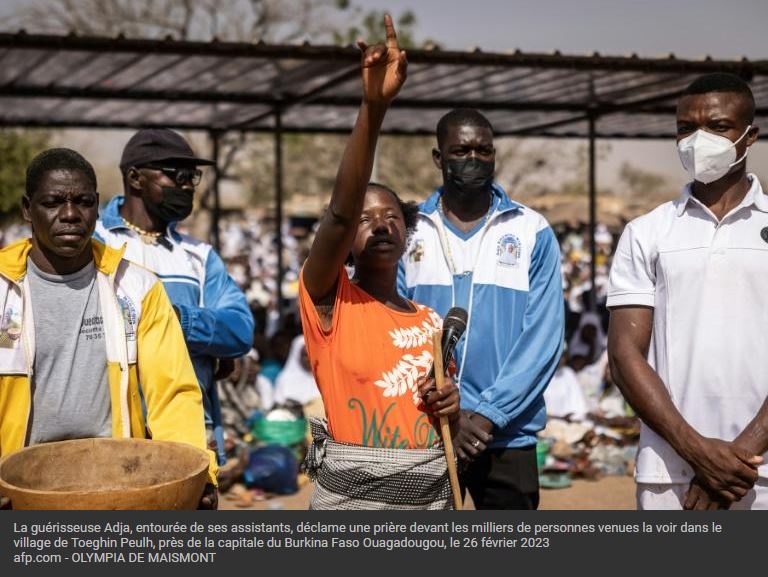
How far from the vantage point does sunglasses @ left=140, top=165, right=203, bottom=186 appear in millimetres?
3879

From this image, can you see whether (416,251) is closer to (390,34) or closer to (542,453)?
(390,34)

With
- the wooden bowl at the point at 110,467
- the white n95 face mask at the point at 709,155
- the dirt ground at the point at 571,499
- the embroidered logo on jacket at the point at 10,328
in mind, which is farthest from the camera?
the dirt ground at the point at 571,499

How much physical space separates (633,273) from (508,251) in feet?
1.84

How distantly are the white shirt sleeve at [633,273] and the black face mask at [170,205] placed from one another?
71.9 inches

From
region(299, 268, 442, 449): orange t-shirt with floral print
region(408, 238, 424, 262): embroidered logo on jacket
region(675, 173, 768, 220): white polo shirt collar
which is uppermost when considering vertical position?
region(675, 173, 768, 220): white polo shirt collar

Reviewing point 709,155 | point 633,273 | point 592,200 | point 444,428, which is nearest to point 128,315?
point 444,428

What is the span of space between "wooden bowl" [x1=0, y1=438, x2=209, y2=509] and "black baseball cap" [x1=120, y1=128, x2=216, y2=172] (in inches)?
66.0

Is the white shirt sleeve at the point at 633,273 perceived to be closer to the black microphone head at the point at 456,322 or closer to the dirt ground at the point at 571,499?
the black microphone head at the point at 456,322

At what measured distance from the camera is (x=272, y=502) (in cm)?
687

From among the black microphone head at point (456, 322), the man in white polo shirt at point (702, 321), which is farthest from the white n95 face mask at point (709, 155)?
the black microphone head at point (456, 322)

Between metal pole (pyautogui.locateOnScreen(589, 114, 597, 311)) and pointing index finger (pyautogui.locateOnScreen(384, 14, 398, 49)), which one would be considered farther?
metal pole (pyautogui.locateOnScreen(589, 114, 597, 311))

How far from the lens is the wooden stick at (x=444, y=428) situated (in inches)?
105

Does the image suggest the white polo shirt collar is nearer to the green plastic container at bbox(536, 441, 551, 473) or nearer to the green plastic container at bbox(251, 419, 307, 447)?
the green plastic container at bbox(536, 441, 551, 473)

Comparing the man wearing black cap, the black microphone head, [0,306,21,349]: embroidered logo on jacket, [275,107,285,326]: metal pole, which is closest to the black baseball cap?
the man wearing black cap
